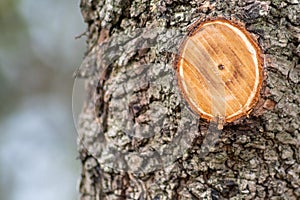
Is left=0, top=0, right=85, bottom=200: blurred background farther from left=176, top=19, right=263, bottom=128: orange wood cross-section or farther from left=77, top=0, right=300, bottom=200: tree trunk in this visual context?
left=176, top=19, right=263, bottom=128: orange wood cross-section

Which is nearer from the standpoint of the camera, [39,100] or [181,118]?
[181,118]

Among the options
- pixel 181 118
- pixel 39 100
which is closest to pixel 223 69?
pixel 181 118

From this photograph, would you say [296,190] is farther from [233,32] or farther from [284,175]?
[233,32]

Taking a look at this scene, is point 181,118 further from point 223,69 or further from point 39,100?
point 39,100

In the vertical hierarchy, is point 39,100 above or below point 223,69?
below

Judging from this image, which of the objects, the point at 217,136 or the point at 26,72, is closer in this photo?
the point at 217,136

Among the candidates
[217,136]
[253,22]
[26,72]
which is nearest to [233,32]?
[253,22]
